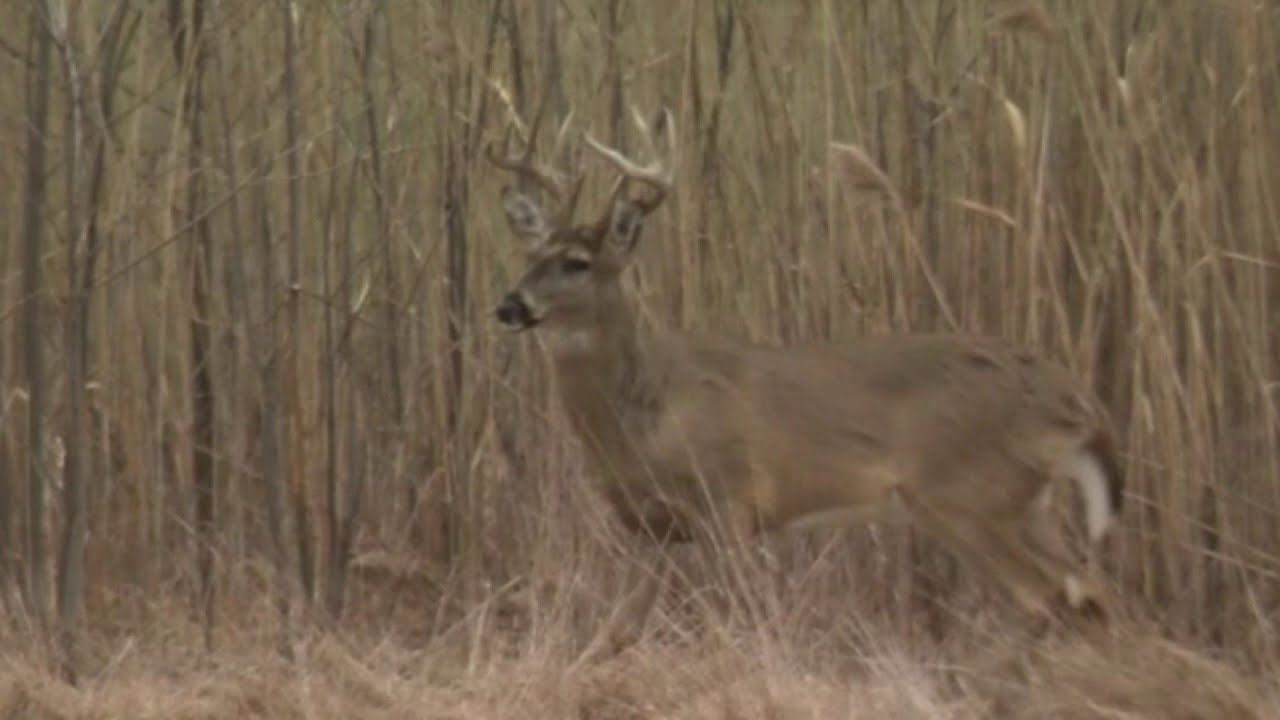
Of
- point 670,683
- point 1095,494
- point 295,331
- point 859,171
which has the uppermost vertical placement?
point 859,171

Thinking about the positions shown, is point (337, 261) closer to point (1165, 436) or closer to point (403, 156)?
point (403, 156)

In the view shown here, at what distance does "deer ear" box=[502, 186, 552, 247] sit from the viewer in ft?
22.6

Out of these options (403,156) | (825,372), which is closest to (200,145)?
(403,156)

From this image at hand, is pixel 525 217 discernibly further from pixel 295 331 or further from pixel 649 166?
pixel 295 331

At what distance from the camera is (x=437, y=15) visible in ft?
22.2

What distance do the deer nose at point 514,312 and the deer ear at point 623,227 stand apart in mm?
302

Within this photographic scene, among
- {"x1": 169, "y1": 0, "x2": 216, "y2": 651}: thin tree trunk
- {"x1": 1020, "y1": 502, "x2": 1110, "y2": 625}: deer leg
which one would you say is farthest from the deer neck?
{"x1": 1020, "y1": 502, "x2": 1110, "y2": 625}: deer leg

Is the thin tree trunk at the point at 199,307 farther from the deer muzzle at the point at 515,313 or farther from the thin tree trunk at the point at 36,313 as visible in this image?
the deer muzzle at the point at 515,313

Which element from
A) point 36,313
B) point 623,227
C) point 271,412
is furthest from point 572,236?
point 36,313

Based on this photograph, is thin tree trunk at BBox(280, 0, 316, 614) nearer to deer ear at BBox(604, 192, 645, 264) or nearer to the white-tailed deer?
the white-tailed deer

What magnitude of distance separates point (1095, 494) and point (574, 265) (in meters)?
1.44

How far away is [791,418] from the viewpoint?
6.91 meters

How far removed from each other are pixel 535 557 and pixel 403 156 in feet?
3.32

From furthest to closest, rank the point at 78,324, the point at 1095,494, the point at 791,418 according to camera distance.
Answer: the point at 791,418 → the point at 1095,494 → the point at 78,324
